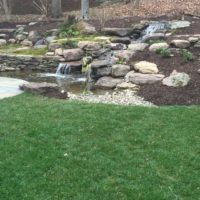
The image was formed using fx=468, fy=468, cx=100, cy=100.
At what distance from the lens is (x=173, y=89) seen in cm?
889

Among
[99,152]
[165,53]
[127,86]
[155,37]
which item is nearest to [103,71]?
[127,86]

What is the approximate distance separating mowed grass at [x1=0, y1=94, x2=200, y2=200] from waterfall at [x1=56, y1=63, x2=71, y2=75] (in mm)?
4548

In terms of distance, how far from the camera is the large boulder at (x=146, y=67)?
33.3 ft

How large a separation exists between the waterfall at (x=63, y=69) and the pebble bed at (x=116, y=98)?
2.59m

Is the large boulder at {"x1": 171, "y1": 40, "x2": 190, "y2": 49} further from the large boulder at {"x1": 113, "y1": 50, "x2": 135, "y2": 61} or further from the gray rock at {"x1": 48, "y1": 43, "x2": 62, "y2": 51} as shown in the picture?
the gray rock at {"x1": 48, "y1": 43, "x2": 62, "y2": 51}

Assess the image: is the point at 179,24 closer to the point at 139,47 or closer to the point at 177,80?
the point at 139,47

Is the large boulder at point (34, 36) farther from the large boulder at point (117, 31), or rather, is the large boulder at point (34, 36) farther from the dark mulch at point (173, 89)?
the dark mulch at point (173, 89)

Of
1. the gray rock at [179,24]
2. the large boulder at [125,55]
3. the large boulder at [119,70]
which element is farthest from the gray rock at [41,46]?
the large boulder at [119,70]

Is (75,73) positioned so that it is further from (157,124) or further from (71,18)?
(157,124)

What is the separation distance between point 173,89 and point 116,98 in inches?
43.3

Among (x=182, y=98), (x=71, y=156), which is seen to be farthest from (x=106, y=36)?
(x=71, y=156)

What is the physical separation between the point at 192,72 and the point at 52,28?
27.5 ft

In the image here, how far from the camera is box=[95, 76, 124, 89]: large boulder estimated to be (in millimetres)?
9951

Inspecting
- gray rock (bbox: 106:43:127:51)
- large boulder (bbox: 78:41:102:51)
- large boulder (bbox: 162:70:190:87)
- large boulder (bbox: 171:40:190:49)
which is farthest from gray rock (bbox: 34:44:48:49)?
large boulder (bbox: 162:70:190:87)
